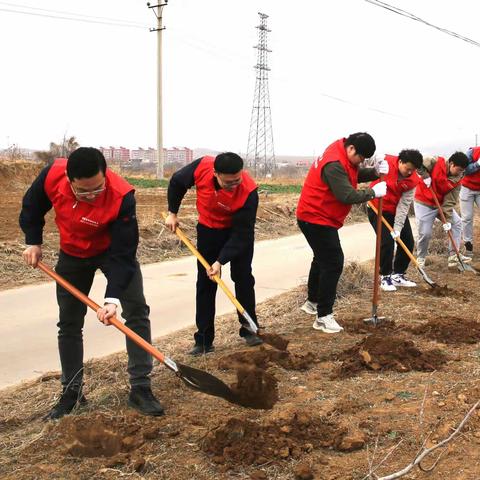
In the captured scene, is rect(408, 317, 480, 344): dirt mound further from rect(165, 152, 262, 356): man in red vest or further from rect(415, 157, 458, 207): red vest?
rect(415, 157, 458, 207): red vest

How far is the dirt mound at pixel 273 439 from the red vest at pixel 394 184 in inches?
147

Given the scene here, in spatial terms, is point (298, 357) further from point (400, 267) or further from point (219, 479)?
point (400, 267)

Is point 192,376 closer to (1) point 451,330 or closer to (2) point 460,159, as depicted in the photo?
(1) point 451,330

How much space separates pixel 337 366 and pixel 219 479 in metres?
1.73

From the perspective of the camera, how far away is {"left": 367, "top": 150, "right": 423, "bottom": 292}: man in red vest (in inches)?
248

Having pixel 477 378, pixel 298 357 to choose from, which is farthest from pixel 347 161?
pixel 477 378

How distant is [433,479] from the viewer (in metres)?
2.52

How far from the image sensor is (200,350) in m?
4.67

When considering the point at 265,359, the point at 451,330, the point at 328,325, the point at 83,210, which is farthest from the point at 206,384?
the point at 451,330

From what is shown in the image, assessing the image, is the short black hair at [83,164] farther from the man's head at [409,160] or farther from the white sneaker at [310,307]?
the man's head at [409,160]

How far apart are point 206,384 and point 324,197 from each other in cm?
214

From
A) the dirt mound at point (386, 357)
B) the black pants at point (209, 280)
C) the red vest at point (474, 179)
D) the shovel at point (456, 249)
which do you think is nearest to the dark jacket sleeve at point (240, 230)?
the black pants at point (209, 280)

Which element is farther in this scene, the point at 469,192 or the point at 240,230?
the point at 469,192

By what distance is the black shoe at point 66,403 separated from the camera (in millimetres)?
3428
